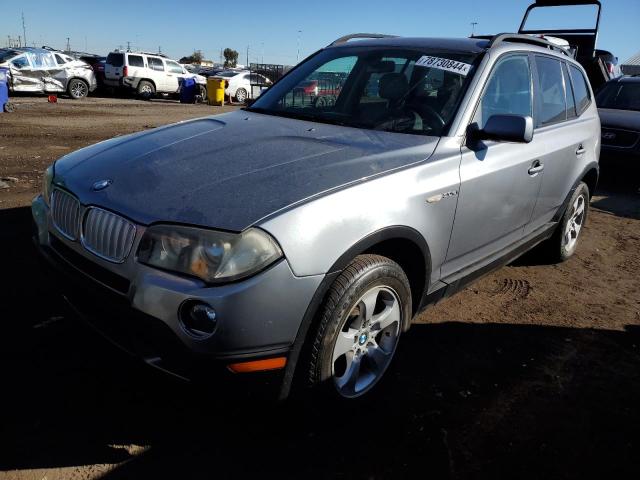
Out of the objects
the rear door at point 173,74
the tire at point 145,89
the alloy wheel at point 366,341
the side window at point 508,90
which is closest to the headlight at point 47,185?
the alloy wheel at point 366,341

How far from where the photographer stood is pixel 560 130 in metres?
→ 3.85

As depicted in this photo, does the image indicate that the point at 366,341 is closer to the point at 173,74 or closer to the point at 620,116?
the point at 620,116

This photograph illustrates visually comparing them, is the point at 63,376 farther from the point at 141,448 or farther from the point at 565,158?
the point at 565,158

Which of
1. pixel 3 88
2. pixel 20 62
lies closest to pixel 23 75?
pixel 20 62

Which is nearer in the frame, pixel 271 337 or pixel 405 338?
pixel 271 337

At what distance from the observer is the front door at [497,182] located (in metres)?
2.83

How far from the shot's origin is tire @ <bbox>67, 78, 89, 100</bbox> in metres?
18.8

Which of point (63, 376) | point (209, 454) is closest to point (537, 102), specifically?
point (209, 454)

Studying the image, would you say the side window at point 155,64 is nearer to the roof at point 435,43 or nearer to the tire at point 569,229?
the roof at point 435,43

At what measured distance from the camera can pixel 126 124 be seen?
13.0m

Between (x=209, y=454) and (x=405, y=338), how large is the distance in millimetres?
1493

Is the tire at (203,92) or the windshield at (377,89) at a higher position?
the windshield at (377,89)

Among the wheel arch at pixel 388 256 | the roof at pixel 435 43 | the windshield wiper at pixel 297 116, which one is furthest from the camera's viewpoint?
the roof at pixel 435 43

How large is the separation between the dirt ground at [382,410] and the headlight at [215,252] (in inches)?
18.8
